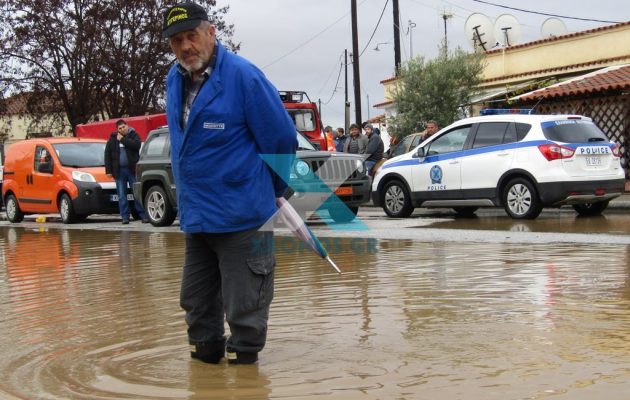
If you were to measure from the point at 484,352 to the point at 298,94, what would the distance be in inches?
825

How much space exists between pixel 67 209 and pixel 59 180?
62cm

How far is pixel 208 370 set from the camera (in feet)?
16.5

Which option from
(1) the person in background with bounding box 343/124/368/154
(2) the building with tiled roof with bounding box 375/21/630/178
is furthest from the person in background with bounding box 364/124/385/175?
(2) the building with tiled roof with bounding box 375/21/630/178

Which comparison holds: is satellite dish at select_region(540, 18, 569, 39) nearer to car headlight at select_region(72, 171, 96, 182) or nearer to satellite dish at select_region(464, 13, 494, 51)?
satellite dish at select_region(464, 13, 494, 51)

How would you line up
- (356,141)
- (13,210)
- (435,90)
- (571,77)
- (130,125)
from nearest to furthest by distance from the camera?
(13,210) → (356,141) → (130,125) → (571,77) → (435,90)

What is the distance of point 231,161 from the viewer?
191 inches

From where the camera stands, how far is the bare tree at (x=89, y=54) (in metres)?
32.0

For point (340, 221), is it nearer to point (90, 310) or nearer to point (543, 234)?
point (543, 234)

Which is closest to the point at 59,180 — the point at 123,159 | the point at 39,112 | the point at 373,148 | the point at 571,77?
the point at 123,159

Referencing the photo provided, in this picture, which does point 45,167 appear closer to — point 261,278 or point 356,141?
point 356,141

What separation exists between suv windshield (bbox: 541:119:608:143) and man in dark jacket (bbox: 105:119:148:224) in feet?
23.6

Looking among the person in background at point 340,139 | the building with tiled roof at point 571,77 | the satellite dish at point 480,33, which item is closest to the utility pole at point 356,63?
the building with tiled roof at point 571,77

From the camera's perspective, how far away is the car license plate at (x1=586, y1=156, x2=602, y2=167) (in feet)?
48.2

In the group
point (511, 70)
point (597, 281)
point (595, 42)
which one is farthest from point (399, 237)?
point (511, 70)
